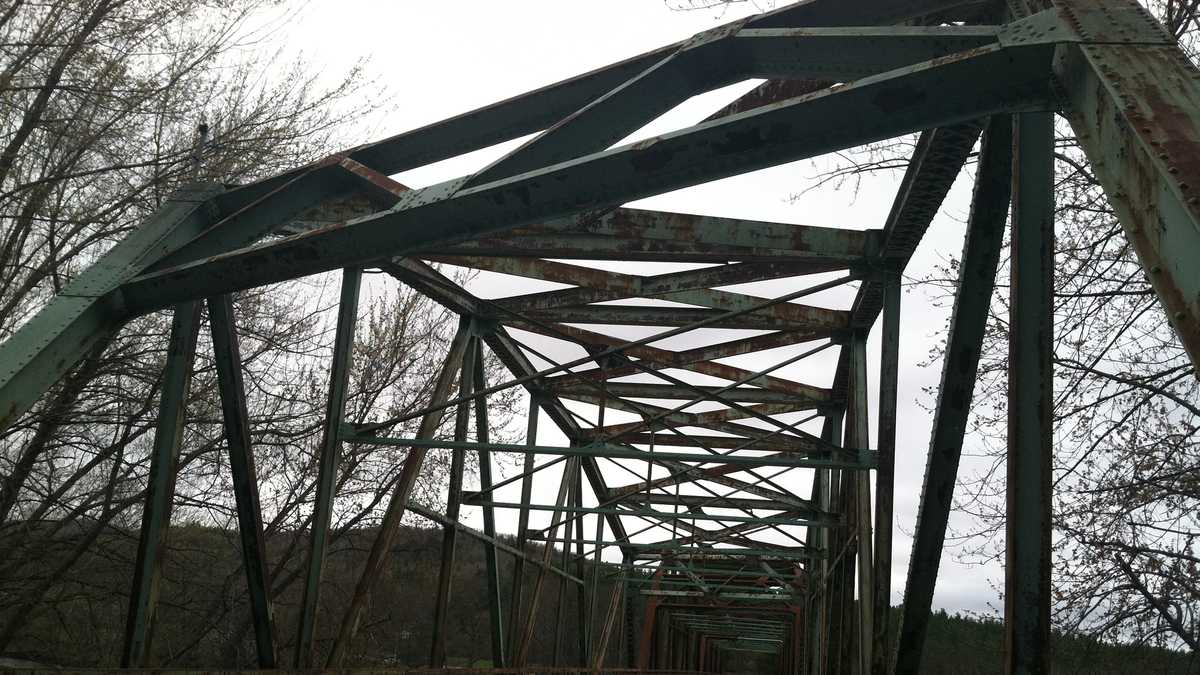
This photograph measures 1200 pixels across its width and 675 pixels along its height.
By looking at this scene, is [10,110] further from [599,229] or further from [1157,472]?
[1157,472]

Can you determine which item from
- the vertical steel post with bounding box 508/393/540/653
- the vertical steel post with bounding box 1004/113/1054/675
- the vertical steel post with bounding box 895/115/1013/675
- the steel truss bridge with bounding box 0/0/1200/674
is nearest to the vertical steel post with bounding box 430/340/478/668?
the steel truss bridge with bounding box 0/0/1200/674

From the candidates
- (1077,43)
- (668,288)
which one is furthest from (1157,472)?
(1077,43)

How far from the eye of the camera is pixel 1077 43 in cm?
308

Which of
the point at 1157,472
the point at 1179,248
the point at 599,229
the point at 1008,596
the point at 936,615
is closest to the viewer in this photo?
the point at 1179,248

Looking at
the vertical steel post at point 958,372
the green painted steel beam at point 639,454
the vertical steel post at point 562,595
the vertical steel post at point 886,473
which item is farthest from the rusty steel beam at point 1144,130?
the vertical steel post at point 562,595

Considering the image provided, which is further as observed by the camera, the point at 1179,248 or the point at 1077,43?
the point at 1077,43

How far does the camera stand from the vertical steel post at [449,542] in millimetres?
9742

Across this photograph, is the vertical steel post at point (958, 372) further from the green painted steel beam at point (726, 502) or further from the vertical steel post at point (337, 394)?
the green painted steel beam at point (726, 502)

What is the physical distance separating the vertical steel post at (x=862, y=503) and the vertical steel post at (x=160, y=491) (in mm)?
4901

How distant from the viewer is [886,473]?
7.95 meters

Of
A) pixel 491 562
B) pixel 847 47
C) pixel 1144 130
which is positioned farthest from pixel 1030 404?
pixel 491 562

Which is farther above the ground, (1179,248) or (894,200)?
(894,200)

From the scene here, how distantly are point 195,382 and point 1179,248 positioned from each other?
39.6 ft

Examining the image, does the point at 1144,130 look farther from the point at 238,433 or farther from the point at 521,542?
the point at 521,542
